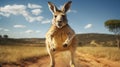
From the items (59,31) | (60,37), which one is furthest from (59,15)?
(60,37)

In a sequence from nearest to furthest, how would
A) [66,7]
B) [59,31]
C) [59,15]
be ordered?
[59,15] < [59,31] < [66,7]

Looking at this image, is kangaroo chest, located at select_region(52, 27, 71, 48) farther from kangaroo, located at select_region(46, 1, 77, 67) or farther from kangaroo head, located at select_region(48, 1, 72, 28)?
kangaroo head, located at select_region(48, 1, 72, 28)

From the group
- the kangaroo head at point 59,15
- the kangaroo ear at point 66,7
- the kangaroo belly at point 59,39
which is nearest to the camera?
the kangaroo head at point 59,15

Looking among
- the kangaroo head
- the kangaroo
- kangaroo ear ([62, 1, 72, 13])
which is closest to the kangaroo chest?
the kangaroo

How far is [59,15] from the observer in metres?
5.82

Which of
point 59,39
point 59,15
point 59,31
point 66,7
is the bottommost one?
point 59,39

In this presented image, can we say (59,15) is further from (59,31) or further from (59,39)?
(59,39)

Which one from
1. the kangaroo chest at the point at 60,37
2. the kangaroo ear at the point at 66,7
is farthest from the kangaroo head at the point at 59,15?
the kangaroo chest at the point at 60,37

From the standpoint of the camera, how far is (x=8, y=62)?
11.9 meters

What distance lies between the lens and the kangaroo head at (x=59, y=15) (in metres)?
5.75

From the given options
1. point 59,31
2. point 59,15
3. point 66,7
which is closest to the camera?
point 59,15

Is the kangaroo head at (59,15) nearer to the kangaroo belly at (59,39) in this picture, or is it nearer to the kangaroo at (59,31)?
the kangaroo at (59,31)

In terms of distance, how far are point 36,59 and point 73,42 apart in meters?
7.61

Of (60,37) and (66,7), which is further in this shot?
(66,7)
